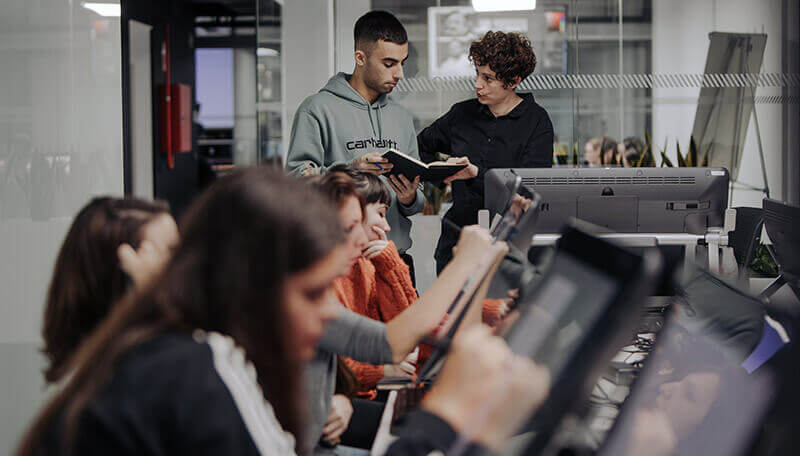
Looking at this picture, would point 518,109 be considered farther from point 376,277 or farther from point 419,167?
point 376,277

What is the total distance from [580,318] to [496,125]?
2405 mm

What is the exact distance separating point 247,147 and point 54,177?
8115 millimetres

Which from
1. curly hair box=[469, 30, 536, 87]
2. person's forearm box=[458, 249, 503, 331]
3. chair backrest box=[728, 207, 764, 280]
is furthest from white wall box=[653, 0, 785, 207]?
person's forearm box=[458, 249, 503, 331]

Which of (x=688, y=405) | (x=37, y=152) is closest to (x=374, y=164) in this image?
(x=37, y=152)

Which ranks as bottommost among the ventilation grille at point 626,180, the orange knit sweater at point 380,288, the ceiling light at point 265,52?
the orange knit sweater at point 380,288

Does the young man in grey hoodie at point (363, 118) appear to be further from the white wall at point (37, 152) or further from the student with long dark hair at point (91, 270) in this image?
the student with long dark hair at point (91, 270)

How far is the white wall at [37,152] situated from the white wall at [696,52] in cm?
327

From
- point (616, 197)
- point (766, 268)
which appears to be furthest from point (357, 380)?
point (766, 268)

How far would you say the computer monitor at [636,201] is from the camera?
6.72 ft

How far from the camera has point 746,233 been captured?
9.65ft

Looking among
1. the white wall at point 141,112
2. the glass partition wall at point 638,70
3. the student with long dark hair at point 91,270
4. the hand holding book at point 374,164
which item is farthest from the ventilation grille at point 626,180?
the white wall at point 141,112

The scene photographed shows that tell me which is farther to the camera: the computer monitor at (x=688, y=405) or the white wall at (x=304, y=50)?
the white wall at (x=304, y=50)

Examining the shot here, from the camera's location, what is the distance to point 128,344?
73cm

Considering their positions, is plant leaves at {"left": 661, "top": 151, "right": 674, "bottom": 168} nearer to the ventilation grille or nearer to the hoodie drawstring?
the hoodie drawstring
